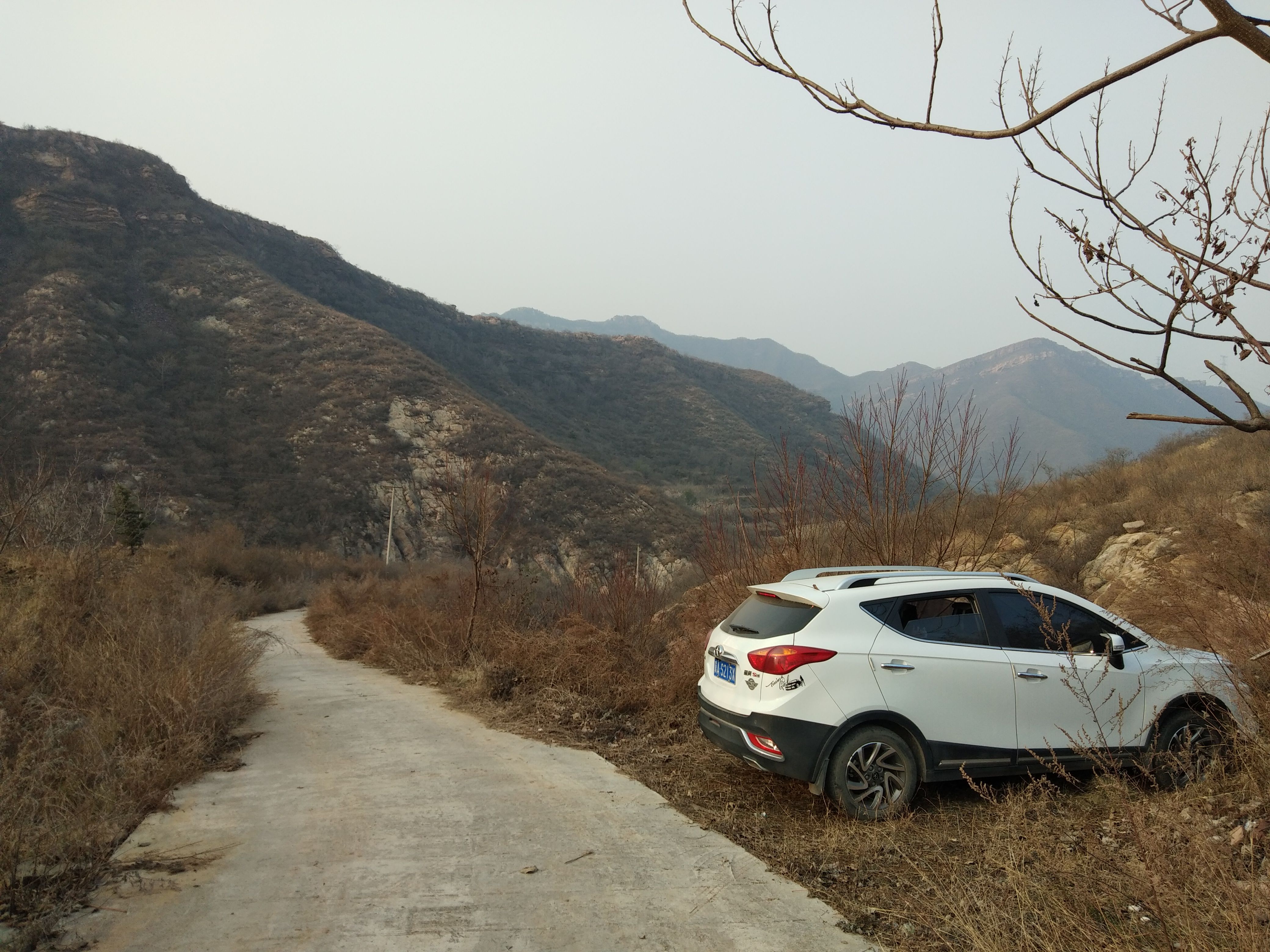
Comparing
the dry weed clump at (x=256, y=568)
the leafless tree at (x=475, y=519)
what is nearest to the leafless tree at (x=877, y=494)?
the leafless tree at (x=475, y=519)

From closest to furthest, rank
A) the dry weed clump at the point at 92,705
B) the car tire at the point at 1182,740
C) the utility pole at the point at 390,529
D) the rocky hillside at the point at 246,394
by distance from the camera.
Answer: the dry weed clump at the point at 92,705, the car tire at the point at 1182,740, the utility pole at the point at 390,529, the rocky hillside at the point at 246,394

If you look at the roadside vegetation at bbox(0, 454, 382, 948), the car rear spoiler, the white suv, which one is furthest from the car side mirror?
the roadside vegetation at bbox(0, 454, 382, 948)

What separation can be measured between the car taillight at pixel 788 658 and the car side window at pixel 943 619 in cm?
67

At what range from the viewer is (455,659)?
11523mm

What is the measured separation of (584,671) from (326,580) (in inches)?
983

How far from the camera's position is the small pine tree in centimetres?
2450

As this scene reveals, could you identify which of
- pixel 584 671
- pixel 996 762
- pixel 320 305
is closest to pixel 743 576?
pixel 584 671

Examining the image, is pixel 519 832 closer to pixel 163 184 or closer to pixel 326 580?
pixel 326 580

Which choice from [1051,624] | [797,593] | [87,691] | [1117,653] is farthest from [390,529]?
[1117,653]

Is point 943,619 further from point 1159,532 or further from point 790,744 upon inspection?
point 1159,532

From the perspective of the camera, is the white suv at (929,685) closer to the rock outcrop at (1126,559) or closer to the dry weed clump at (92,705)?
the dry weed clump at (92,705)

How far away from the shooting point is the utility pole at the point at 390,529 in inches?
1633

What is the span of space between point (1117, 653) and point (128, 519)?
1099 inches

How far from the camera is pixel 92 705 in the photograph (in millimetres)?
6680
